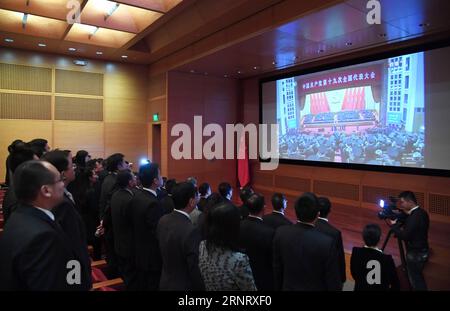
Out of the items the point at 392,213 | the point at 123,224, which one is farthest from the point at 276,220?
the point at 392,213

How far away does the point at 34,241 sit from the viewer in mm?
1244

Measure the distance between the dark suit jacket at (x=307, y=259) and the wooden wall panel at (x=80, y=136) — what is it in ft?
24.2

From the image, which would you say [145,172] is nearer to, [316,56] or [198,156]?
[316,56]

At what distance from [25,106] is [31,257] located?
7.68 meters

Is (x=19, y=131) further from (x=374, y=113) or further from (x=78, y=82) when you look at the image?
(x=374, y=113)

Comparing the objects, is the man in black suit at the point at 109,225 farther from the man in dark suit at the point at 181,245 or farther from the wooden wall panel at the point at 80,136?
the wooden wall panel at the point at 80,136

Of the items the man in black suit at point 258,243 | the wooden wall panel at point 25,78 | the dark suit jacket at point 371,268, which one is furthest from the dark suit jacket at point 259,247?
the wooden wall panel at point 25,78

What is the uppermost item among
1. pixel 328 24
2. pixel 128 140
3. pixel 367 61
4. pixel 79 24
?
pixel 79 24

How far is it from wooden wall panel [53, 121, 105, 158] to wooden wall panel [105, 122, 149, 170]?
21 centimetres

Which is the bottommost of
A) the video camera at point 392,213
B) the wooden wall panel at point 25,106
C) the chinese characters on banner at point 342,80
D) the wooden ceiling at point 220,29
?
the video camera at point 392,213

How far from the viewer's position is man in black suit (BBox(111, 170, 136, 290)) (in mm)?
2785

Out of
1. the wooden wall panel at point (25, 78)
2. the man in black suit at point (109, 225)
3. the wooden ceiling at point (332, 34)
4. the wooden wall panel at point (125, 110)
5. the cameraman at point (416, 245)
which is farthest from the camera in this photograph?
the wooden wall panel at point (125, 110)

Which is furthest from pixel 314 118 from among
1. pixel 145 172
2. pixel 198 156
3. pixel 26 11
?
pixel 26 11

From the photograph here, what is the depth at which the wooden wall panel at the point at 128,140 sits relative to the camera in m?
8.62
